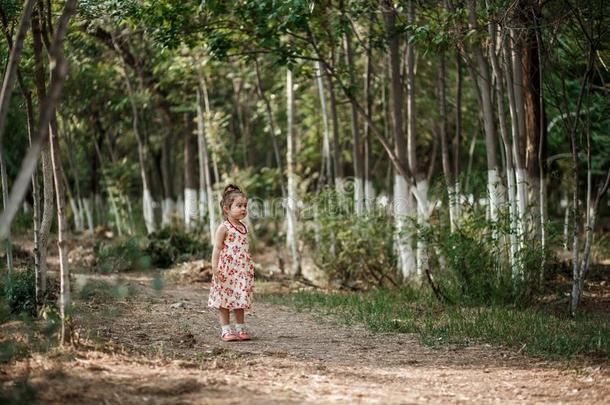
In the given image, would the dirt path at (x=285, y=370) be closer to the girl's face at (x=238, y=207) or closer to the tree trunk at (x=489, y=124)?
the girl's face at (x=238, y=207)

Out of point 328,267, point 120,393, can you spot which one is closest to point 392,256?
point 328,267

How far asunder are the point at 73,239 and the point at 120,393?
60.9 ft

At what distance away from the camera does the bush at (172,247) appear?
17.6 m

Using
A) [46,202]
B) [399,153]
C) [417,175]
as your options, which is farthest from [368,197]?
[46,202]

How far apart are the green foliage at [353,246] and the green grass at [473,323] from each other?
2.05m

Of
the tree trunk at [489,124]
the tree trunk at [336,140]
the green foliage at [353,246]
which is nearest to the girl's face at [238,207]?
the tree trunk at [489,124]

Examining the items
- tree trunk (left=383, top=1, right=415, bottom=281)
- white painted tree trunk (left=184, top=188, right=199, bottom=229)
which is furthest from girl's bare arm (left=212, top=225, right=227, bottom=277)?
white painted tree trunk (left=184, top=188, right=199, bottom=229)

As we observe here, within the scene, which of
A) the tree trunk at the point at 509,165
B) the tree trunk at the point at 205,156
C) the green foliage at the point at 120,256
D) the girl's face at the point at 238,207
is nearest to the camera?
the girl's face at the point at 238,207

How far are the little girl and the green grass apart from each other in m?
1.71

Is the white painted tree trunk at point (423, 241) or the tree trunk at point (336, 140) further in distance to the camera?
the tree trunk at point (336, 140)

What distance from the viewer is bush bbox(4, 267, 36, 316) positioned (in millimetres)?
8281

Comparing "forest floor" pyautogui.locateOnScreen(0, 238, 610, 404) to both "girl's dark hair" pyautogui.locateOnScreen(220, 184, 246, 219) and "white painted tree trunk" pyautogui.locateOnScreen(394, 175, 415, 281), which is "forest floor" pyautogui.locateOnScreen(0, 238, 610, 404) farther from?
"white painted tree trunk" pyautogui.locateOnScreen(394, 175, 415, 281)

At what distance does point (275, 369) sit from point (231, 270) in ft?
A: 5.86

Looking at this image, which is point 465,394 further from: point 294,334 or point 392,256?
point 392,256
